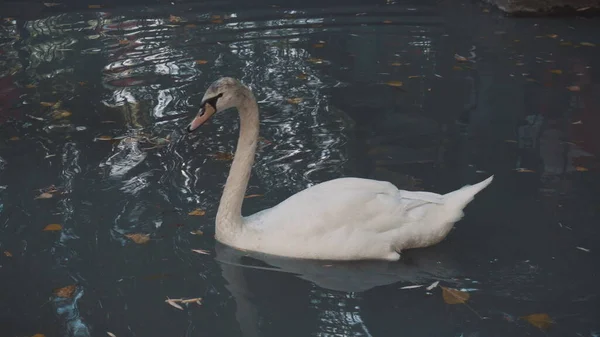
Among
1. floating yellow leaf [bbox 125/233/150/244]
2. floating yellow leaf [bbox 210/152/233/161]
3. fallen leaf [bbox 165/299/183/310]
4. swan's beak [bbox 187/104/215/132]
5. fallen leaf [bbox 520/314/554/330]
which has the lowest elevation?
fallen leaf [bbox 520/314/554/330]

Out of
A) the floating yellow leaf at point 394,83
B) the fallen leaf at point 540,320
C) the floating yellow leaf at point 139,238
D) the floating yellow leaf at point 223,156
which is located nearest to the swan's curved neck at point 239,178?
the floating yellow leaf at point 139,238

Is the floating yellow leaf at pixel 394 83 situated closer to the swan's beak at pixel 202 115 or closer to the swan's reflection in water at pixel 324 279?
the swan's reflection in water at pixel 324 279

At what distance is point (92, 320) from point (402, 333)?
1.79 meters

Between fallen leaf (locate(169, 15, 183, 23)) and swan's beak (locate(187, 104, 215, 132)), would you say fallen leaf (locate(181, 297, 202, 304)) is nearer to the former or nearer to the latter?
swan's beak (locate(187, 104, 215, 132))

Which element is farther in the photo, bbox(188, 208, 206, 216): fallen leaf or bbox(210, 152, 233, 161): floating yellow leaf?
bbox(210, 152, 233, 161): floating yellow leaf

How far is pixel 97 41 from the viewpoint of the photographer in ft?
37.7

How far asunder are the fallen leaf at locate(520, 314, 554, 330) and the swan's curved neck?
1920 millimetres

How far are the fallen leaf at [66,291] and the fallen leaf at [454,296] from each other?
228 centimetres

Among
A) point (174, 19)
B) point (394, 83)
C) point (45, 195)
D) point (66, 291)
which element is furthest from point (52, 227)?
point (174, 19)

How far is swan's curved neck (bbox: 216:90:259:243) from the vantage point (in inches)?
216

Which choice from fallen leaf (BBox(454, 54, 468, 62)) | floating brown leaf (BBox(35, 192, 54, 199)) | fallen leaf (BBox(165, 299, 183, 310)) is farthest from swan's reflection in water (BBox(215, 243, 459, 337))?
fallen leaf (BBox(454, 54, 468, 62))

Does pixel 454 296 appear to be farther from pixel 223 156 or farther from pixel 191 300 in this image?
pixel 223 156

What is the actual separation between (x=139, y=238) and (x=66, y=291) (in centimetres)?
77

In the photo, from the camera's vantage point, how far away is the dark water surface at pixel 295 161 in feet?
16.2
